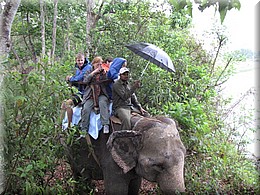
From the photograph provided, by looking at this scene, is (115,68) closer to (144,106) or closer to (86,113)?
(86,113)

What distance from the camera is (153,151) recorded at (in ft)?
11.7

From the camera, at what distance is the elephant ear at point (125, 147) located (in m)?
3.69

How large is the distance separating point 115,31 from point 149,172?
3.23 m

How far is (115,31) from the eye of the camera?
6203 mm

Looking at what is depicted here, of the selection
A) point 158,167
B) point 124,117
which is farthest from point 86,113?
point 158,167

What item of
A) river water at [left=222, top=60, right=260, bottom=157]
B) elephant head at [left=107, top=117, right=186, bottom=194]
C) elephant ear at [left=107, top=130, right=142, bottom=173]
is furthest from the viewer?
river water at [left=222, top=60, right=260, bottom=157]

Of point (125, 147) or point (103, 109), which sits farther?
point (103, 109)

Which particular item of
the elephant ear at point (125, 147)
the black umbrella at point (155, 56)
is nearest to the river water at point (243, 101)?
the black umbrella at point (155, 56)

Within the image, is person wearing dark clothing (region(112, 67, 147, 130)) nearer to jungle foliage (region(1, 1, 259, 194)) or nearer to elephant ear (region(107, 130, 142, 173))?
elephant ear (region(107, 130, 142, 173))

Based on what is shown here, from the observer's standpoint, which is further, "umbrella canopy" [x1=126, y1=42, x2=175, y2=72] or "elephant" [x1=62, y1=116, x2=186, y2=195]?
"umbrella canopy" [x1=126, y1=42, x2=175, y2=72]

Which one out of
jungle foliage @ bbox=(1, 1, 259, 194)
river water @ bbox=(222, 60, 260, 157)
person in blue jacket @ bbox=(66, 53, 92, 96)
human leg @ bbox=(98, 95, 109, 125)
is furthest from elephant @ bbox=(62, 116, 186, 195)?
river water @ bbox=(222, 60, 260, 157)

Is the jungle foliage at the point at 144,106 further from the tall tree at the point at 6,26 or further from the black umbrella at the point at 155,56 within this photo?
the black umbrella at the point at 155,56

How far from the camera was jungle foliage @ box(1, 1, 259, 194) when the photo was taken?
10.3 ft

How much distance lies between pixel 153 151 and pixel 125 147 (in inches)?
12.8
